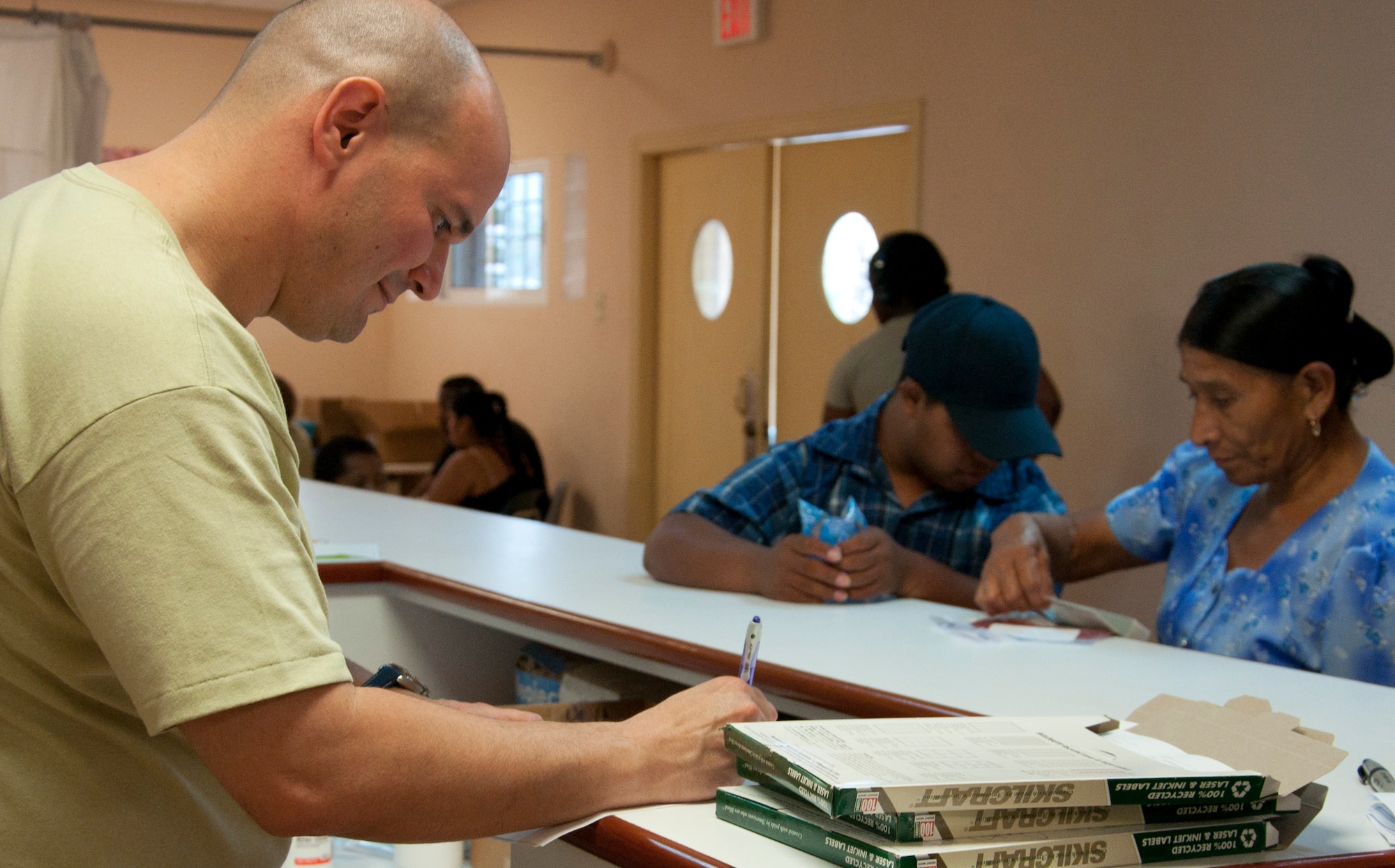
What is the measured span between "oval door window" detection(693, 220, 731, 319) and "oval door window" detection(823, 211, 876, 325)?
0.67 m

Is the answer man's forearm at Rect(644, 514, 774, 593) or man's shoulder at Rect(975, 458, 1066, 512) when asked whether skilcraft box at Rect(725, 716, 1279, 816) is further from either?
man's shoulder at Rect(975, 458, 1066, 512)

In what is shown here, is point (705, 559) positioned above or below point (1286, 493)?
below

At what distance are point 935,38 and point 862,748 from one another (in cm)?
416

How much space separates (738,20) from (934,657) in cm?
437

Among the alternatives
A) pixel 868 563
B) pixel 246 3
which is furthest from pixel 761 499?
pixel 246 3

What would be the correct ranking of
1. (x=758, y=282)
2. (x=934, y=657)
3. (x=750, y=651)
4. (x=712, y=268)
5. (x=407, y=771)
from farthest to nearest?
1. (x=712, y=268)
2. (x=758, y=282)
3. (x=934, y=657)
4. (x=750, y=651)
5. (x=407, y=771)

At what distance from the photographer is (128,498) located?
831 millimetres

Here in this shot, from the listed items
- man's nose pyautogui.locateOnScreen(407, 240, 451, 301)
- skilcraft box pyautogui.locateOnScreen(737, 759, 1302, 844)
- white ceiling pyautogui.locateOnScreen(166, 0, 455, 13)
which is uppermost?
white ceiling pyautogui.locateOnScreen(166, 0, 455, 13)

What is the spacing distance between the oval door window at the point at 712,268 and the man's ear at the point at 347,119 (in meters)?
4.97

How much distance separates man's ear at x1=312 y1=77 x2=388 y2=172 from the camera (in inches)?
39.1

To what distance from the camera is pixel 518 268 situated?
7465 millimetres

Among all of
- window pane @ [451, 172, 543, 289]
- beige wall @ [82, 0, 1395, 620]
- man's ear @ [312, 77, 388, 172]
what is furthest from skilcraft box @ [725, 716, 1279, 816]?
window pane @ [451, 172, 543, 289]

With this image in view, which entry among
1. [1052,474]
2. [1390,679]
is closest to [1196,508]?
[1390,679]

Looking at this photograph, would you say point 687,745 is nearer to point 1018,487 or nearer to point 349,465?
point 1018,487
